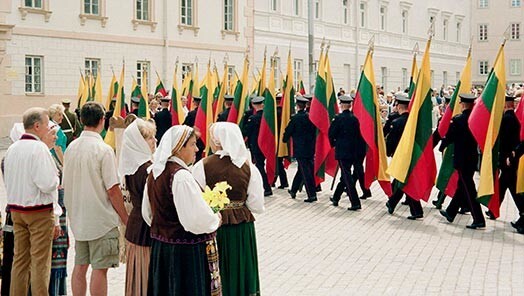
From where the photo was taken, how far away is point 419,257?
9945 millimetres

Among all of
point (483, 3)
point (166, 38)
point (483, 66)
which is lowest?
point (166, 38)

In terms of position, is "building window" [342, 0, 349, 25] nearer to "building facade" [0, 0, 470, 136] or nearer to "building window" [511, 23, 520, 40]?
"building facade" [0, 0, 470, 136]

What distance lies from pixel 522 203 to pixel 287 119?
5.71m

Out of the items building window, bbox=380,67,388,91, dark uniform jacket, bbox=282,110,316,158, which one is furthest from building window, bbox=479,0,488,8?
dark uniform jacket, bbox=282,110,316,158

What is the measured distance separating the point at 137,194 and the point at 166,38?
1075 inches

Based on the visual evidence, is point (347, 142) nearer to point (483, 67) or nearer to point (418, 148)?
point (418, 148)

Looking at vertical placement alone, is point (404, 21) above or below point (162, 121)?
above

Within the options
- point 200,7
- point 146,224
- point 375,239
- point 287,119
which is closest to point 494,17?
point 200,7

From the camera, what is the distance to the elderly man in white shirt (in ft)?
22.2

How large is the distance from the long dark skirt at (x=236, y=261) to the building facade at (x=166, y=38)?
2222cm

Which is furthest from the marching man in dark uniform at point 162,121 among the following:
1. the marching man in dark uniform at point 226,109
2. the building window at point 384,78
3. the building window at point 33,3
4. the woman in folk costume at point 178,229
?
the building window at point 384,78

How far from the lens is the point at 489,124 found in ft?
38.4

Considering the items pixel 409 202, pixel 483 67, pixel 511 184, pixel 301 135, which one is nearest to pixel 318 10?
pixel 301 135

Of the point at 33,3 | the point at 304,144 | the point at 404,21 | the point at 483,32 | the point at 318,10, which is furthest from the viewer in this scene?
the point at 483,32
